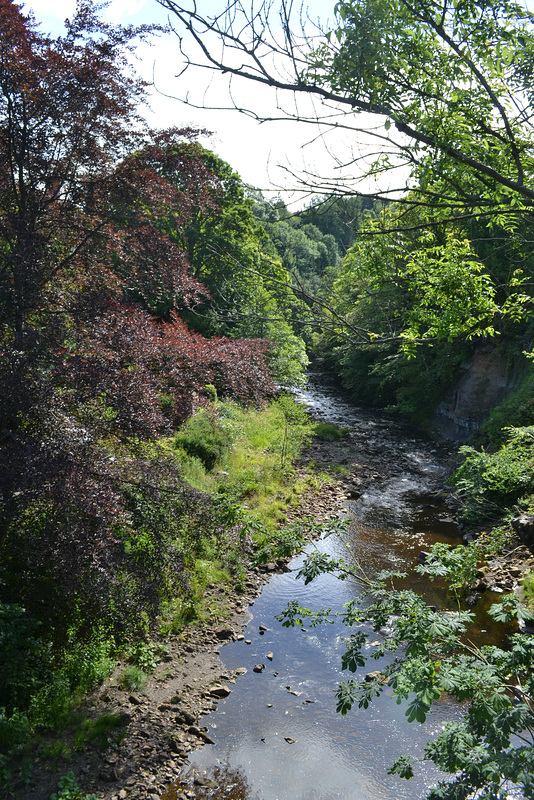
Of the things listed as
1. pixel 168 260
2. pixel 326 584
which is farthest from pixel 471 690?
pixel 326 584

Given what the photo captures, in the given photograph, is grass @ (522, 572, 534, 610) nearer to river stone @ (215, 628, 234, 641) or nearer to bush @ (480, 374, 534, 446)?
river stone @ (215, 628, 234, 641)

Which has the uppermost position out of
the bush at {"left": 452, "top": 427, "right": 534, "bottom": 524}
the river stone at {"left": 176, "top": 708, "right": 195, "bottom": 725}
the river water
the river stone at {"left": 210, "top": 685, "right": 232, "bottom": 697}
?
the bush at {"left": 452, "top": 427, "right": 534, "bottom": 524}

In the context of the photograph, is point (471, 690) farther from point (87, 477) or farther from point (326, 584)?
point (326, 584)

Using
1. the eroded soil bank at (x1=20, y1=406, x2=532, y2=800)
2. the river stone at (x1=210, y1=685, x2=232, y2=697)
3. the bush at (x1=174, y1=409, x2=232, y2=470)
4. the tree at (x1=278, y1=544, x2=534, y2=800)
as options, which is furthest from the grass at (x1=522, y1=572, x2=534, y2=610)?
the bush at (x1=174, y1=409, x2=232, y2=470)

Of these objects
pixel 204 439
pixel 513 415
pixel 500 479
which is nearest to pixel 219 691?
pixel 204 439

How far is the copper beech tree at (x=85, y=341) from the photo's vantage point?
13.9 ft

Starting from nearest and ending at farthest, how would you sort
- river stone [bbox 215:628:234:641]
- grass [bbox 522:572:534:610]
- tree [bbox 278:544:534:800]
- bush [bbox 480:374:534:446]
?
tree [bbox 278:544:534:800] < river stone [bbox 215:628:234:641] < grass [bbox 522:572:534:610] < bush [bbox 480:374:534:446]

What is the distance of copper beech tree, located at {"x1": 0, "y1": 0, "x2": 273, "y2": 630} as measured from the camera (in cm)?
425

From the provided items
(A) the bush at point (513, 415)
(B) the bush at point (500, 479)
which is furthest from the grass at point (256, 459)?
(A) the bush at point (513, 415)

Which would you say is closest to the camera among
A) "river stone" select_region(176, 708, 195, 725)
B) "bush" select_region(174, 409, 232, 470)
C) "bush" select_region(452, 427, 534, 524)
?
"river stone" select_region(176, 708, 195, 725)

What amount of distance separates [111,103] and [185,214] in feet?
4.02

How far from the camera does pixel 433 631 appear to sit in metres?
3.08

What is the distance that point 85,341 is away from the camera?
15.0 ft

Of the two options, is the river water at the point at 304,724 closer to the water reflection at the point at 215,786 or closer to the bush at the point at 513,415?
the water reflection at the point at 215,786
